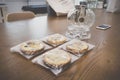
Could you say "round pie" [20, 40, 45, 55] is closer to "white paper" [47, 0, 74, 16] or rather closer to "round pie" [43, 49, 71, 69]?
"round pie" [43, 49, 71, 69]

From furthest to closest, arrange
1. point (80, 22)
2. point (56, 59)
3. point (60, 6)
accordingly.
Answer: point (60, 6), point (80, 22), point (56, 59)

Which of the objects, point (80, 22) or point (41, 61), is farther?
point (80, 22)

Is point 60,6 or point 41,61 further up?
point 60,6

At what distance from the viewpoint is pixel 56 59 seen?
1.88 feet

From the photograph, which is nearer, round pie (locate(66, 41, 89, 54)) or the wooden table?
the wooden table

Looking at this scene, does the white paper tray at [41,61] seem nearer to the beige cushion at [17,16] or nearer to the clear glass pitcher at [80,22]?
the clear glass pitcher at [80,22]

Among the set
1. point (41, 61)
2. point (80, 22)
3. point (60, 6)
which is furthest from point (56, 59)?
point (60, 6)

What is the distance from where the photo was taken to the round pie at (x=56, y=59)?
1.78ft

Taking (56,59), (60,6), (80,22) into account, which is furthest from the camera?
(60,6)

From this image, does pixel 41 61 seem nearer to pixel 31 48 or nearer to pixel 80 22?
pixel 31 48

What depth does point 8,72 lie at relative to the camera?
522mm

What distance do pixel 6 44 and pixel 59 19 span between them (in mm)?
645

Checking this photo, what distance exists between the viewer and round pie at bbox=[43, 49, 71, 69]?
54cm

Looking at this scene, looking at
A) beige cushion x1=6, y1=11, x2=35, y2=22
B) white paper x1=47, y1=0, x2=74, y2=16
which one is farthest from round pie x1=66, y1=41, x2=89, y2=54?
beige cushion x1=6, y1=11, x2=35, y2=22
